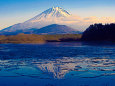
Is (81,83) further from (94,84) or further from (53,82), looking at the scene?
(53,82)

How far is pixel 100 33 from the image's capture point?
6025 centimetres

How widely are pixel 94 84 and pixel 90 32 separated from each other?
55.9 m

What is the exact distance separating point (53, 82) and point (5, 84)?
2.26 m

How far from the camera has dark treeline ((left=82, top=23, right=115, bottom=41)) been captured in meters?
57.2

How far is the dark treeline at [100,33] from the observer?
5721 cm

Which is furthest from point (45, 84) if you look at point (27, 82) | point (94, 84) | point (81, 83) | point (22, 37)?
point (22, 37)

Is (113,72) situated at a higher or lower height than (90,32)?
lower

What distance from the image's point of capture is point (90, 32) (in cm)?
6369

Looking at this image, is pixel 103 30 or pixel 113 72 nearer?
pixel 113 72

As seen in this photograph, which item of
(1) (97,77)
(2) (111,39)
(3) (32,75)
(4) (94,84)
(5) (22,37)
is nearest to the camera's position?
(4) (94,84)

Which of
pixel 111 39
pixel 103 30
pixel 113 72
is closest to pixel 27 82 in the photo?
pixel 113 72

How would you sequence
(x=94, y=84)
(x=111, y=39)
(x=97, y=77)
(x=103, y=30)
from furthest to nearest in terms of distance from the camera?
1. (x=103, y=30)
2. (x=111, y=39)
3. (x=97, y=77)
4. (x=94, y=84)

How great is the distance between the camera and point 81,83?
353 inches

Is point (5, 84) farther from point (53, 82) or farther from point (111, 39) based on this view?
point (111, 39)
